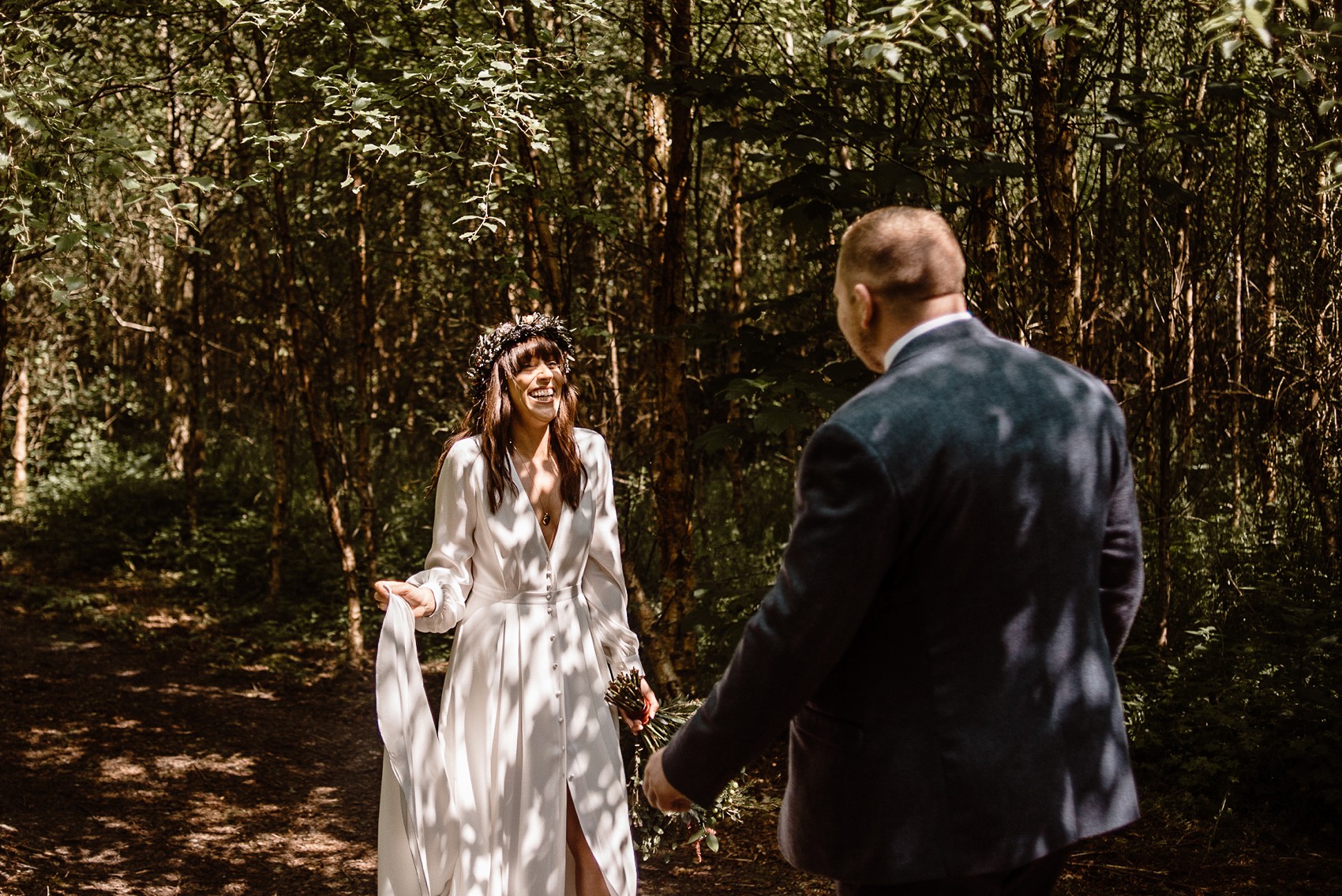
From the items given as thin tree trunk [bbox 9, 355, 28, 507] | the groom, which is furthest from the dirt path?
thin tree trunk [bbox 9, 355, 28, 507]

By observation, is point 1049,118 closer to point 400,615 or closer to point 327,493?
point 400,615

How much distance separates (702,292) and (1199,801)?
27.3ft

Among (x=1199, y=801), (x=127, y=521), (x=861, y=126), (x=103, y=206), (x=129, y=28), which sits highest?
(x=129, y=28)

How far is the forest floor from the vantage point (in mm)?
4945

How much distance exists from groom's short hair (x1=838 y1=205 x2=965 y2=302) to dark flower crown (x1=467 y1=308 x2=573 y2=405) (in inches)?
76.4

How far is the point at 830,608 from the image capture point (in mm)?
1713

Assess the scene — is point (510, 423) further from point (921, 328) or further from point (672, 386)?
point (672, 386)

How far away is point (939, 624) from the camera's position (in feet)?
5.77

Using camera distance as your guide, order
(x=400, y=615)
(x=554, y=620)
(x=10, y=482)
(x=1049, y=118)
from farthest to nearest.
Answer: (x=10, y=482) → (x=1049, y=118) → (x=554, y=620) → (x=400, y=615)

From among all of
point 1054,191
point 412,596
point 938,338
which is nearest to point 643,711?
point 412,596

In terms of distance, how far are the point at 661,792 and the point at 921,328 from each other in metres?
0.98

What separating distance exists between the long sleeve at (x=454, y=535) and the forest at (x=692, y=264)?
4.18ft

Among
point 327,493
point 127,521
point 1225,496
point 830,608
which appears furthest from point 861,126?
point 127,521

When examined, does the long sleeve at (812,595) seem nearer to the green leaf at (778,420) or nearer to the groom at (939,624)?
the groom at (939,624)
